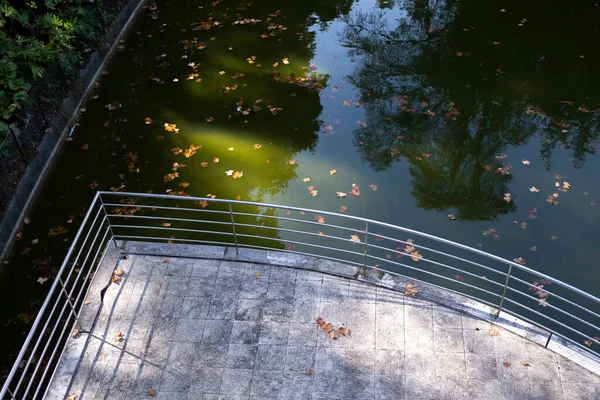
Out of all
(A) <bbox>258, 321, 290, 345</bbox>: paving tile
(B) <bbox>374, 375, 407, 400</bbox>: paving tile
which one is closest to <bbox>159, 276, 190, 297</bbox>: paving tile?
(A) <bbox>258, 321, 290, 345</bbox>: paving tile

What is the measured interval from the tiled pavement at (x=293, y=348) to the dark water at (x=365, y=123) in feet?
7.78

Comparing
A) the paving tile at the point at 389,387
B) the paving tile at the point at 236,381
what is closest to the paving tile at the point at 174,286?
the paving tile at the point at 236,381

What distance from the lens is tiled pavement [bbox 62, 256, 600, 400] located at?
6.51 meters

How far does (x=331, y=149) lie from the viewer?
37.7ft

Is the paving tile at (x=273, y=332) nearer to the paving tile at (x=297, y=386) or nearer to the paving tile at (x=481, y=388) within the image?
the paving tile at (x=297, y=386)

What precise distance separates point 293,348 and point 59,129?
7.89 m

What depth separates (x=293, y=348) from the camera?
6.97 meters

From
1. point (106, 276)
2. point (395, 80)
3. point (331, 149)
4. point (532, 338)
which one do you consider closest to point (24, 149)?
point (106, 276)

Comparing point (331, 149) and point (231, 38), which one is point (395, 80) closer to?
point (331, 149)

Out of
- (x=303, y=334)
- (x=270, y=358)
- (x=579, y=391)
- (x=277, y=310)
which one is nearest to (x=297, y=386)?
(x=270, y=358)

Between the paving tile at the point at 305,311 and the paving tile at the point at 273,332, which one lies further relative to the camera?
the paving tile at the point at 305,311

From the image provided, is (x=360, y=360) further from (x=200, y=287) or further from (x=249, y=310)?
(x=200, y=287)

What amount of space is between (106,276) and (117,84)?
7073 mm

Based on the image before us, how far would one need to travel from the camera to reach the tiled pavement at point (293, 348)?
6508 mm
